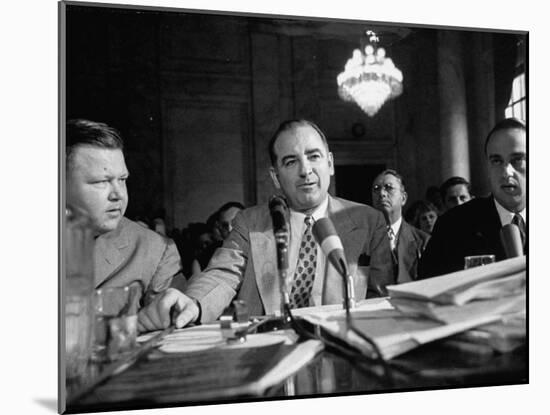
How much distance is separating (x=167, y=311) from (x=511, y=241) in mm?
1289

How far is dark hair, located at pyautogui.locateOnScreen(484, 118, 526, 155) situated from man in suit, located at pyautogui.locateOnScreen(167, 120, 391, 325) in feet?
1.96

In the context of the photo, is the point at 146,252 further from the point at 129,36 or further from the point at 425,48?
the point at 425,48

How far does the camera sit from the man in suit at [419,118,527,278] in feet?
9.21

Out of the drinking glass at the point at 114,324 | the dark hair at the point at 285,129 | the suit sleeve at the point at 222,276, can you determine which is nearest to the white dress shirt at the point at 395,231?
the dark hair at the point at 285,129

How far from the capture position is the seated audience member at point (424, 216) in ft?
9.18

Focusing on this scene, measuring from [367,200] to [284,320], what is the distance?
1.72 feet

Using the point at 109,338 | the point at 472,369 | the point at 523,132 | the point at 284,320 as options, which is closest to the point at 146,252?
the point at 109,338

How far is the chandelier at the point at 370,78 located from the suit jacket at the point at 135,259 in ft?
2.72

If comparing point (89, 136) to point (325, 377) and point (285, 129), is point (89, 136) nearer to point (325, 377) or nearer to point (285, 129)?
point (285, 129)

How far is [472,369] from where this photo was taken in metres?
2.77

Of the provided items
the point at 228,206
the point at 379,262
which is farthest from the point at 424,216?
the point at 228,206

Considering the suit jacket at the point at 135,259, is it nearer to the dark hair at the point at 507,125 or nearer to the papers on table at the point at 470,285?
the papers on table at the point at 470,285

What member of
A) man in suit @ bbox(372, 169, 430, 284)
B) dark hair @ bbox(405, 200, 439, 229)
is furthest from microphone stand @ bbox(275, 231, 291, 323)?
dark hair @ bbox(405, 200, 439, 229)

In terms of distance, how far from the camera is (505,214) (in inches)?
114
